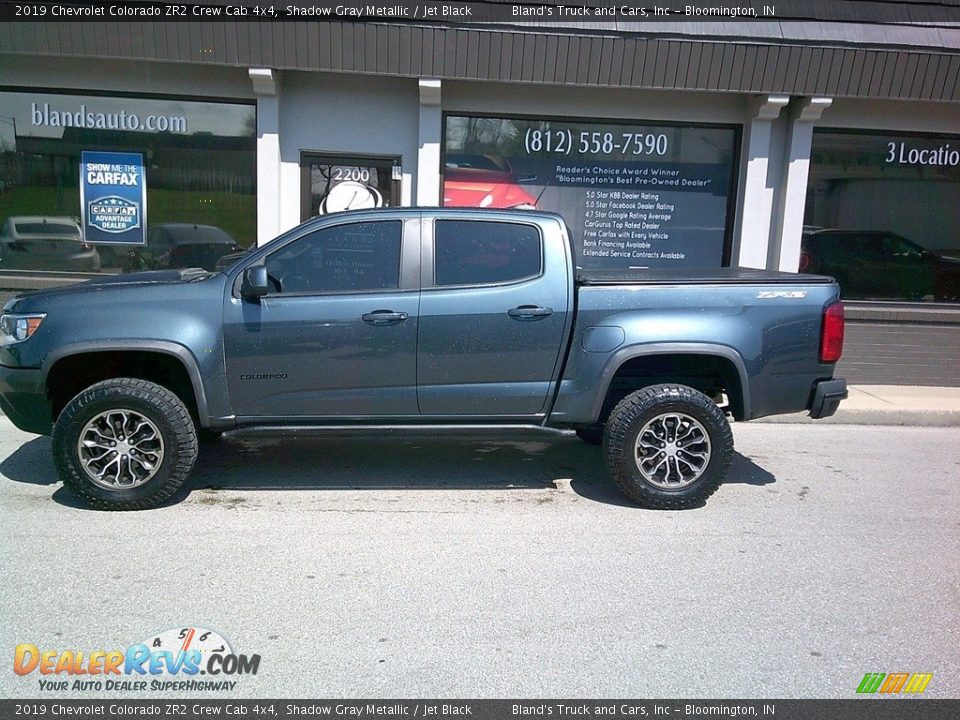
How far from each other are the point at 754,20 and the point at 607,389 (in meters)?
5.72

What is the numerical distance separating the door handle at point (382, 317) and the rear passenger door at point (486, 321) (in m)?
0.16

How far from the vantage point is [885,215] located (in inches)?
373

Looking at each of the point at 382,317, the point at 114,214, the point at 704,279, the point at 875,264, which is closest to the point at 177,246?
the point at 114,214

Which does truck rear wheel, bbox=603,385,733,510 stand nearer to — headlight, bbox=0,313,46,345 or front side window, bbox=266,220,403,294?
front side window, bbox=266,220,403,294

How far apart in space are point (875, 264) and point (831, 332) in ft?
16.6

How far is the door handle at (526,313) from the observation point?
16.6 ft

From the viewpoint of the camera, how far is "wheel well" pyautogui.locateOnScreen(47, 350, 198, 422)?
5023 millimetres

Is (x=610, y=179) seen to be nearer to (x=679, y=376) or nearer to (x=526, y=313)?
(x=679, y=376)

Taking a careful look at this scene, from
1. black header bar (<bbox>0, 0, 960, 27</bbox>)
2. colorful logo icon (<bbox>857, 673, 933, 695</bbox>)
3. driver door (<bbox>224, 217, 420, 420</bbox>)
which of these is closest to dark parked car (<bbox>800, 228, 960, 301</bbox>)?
black header bar (<bbox>0, 0, 960, 27</bbox>)

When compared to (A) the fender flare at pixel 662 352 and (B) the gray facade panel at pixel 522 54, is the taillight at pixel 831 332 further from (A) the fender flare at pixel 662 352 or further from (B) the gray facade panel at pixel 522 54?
(B) the gray facade panel at pixel 522 54

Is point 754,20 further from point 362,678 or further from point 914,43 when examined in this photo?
point 362,678

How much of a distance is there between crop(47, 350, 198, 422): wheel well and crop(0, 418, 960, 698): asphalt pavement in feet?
1.82

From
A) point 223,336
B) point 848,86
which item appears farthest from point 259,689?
point 848,86

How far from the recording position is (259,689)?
312 centimetres
